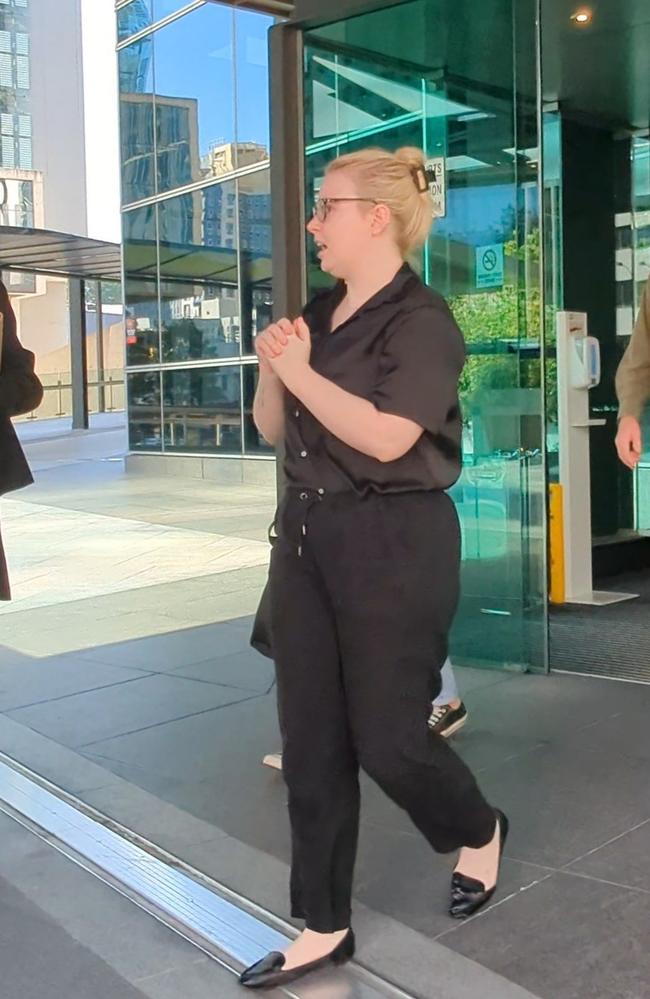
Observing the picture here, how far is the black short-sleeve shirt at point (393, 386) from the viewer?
8.59 ft

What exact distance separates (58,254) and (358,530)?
19619 millimetres

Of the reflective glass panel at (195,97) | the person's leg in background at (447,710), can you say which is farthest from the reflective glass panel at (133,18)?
the person's leg in background at (447,710)

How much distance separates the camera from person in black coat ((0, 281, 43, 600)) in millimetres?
4039

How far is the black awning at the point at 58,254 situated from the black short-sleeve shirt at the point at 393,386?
53.3ft

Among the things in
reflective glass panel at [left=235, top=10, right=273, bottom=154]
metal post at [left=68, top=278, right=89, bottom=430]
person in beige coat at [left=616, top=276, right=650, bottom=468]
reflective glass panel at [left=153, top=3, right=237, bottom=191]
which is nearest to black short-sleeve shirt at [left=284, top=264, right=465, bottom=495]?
person in beige coat at [left=616, top=276, right=650, bottom=468]

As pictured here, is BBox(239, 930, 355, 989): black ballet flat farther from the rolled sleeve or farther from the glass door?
the glass door

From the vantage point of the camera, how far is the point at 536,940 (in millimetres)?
3012

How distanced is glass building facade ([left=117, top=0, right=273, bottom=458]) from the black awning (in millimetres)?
976

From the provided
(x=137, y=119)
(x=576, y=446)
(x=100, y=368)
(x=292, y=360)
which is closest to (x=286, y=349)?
(x=292, y=360)

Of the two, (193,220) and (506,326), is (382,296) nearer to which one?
(506,326)

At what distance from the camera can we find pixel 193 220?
18656 millimetres

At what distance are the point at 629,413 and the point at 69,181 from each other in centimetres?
5559

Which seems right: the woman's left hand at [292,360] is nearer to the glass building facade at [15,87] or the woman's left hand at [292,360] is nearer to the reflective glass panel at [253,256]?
the reflective glass panel at [253,256]

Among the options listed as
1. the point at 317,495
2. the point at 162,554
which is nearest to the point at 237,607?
the point at 162,554
